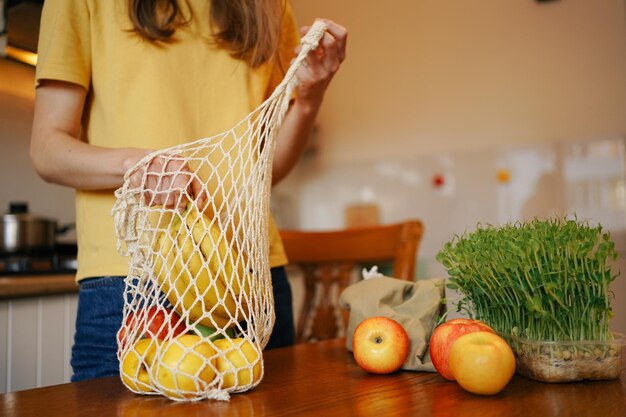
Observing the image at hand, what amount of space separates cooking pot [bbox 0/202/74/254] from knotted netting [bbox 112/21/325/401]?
3.89ft

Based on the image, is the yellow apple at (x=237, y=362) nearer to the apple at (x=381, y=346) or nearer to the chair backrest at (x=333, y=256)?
the apple at (x=381, y=346)

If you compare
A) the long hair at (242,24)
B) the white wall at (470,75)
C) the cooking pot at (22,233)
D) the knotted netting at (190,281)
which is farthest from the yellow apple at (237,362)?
the white wall at (470,75)

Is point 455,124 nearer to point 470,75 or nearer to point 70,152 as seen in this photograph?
point 470,75

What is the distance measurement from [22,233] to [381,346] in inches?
52.1

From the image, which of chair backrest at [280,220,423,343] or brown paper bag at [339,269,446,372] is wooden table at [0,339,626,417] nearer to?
brown paper bag at [339,269,446,372]

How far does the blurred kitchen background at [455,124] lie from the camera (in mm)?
2213

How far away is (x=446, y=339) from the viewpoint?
0.63m

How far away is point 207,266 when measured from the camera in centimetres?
56

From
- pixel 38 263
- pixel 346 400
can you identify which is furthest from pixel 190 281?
pixel 38 263

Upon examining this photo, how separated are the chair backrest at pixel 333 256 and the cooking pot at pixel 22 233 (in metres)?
0.73

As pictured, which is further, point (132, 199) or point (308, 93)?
point (308, 93)

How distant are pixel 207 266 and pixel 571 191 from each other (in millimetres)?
2093

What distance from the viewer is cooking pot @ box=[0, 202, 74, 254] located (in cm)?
161

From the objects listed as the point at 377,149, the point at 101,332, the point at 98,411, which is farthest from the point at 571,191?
the point at 98,411
